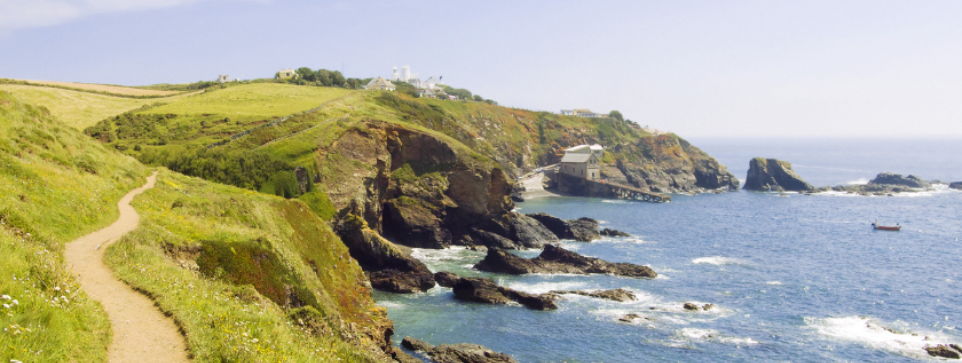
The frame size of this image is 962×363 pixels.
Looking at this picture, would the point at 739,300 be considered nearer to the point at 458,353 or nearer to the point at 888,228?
the point at 458,353

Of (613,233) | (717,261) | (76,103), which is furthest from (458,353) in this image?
(76,103)

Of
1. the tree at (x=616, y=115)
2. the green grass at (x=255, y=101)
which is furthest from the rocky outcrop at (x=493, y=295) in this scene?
the tree at (x=616, y=115)

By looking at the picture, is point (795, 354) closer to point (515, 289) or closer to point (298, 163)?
point (515, 289)

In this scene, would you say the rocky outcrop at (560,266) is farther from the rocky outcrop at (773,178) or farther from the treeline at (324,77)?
the rocky outcrop at (773,178)

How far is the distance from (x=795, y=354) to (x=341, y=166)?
158 ft

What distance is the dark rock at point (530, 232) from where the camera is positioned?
238 feet

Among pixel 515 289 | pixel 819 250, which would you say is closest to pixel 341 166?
pixel 515 289

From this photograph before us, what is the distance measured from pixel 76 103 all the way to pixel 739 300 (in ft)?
312

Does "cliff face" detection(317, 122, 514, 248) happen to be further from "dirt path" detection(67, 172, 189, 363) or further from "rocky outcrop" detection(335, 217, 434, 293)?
"dirt path" detection(67, 172, 189, 363)

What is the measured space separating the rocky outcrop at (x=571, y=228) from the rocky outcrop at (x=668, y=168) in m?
57.5

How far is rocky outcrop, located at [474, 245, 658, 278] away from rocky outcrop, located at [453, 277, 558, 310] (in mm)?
8420

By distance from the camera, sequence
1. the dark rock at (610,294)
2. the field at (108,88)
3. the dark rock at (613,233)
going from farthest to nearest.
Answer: the field at (108,88) → the dark rock at (613,233) → the dark rock at (610,294)

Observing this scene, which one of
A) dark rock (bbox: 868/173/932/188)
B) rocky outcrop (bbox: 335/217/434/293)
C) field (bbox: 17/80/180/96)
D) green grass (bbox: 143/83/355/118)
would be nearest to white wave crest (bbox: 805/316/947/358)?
rocky outcrop (bbox: 335/217/434/293)

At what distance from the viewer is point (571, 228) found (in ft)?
258
